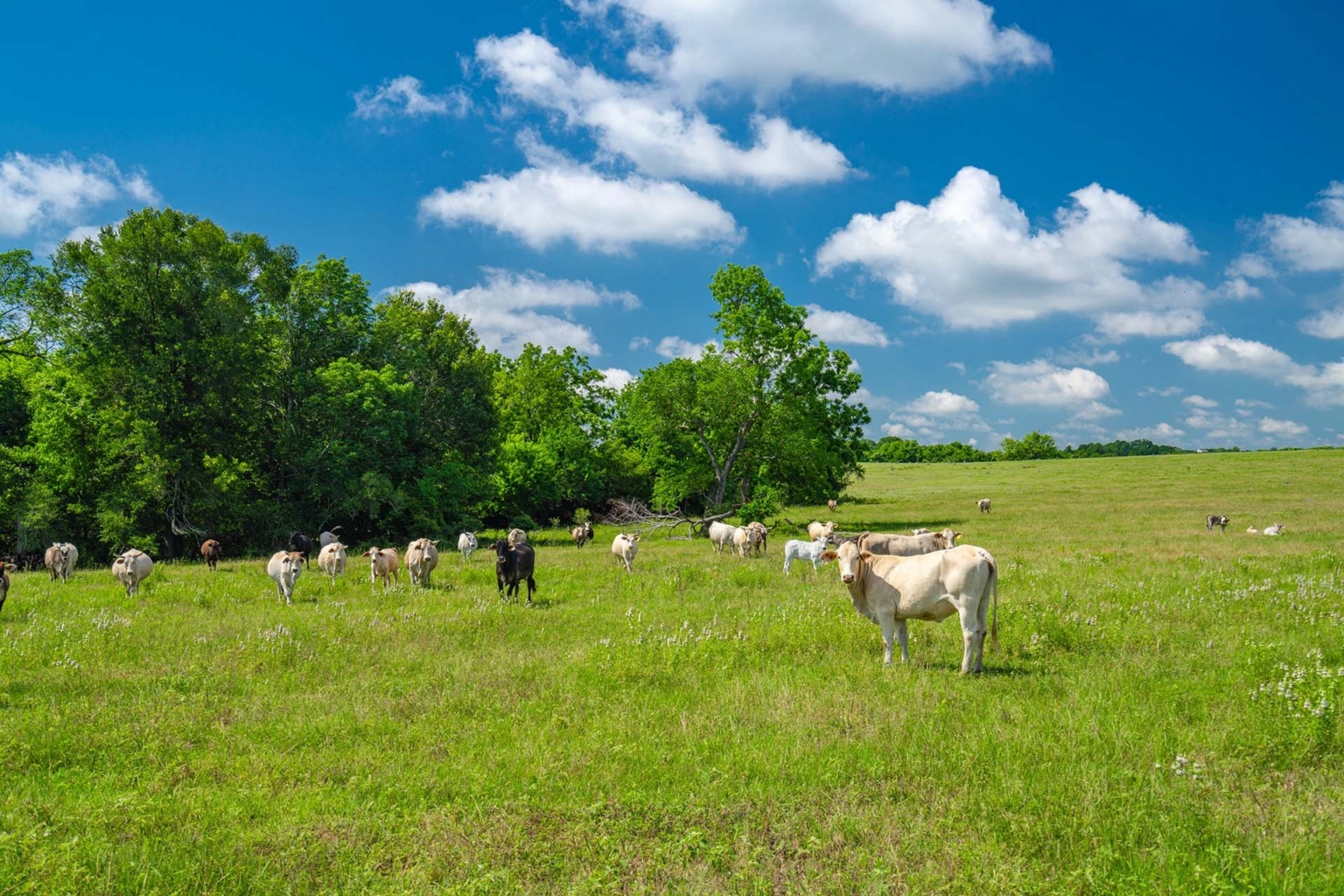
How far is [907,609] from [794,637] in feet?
6.60

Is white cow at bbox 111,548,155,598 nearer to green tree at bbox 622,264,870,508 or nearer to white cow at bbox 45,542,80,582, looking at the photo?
white cow at bbox 45,542,80,582

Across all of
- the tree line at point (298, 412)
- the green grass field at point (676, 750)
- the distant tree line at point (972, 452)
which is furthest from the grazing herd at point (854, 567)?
the distant tree line at point (972, 452)

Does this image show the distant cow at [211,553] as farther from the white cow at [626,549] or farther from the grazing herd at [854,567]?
the white cow at [626,549]

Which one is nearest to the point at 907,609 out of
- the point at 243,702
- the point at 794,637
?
the point at 794,637

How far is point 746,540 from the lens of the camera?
26.2 m

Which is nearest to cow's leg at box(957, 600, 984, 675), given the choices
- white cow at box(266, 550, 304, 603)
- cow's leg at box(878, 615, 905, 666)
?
cow's leg at box(878, 615, 905, 666)

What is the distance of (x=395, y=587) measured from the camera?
1805 cm

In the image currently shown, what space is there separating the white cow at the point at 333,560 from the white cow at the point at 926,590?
49.3 feet

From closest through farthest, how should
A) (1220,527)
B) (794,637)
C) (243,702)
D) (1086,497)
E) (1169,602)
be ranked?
(243,702) < (794,637) < (1169,602) < (1220,527) < (1086,497)

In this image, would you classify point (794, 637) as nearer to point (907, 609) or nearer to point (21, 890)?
point (907, 609)

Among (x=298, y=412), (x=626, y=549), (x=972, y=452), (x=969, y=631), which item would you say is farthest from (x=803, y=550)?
(x=972, y=452)

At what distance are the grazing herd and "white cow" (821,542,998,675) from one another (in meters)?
0.01

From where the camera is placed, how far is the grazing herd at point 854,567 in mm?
9680

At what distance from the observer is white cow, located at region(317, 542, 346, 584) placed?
2041cm
